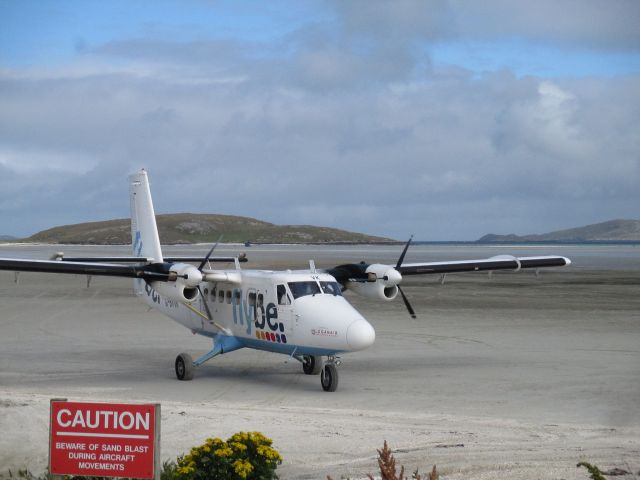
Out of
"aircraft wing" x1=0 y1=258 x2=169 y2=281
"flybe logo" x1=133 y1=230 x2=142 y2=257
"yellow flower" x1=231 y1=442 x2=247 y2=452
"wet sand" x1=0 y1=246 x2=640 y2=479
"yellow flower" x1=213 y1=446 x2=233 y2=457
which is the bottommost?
"yellow flower" x1=213 y1=446 x2=233 y2=457

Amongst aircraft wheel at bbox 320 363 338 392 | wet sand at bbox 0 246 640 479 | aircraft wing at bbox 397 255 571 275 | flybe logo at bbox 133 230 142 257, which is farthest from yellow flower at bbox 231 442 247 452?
flybe logo at bbox 133 230 142 257

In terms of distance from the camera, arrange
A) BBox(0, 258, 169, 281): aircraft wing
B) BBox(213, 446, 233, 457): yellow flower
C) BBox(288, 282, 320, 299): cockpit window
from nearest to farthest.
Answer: BBox(213, 446, 233, 457): yellow flower
BBox(288, 282, 320, 299): cockpit window
BBox(0, 258, 169, 281): aircraft wing

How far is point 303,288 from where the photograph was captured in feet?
55.8

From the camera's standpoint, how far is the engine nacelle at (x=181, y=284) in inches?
709

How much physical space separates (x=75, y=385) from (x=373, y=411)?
6338mm

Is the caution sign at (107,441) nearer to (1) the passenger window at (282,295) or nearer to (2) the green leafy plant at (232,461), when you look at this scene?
(2) the green leafy plant at (232,461)

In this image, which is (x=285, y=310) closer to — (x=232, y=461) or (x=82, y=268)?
(x=82, y=268)

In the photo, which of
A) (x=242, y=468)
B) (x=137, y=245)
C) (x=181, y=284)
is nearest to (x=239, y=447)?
(x=242, y=468)

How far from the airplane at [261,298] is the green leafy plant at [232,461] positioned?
6742 mm

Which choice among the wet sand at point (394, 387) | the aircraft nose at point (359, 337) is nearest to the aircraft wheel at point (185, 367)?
the wet sand at point (394, 387)

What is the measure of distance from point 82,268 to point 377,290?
608 centimetres

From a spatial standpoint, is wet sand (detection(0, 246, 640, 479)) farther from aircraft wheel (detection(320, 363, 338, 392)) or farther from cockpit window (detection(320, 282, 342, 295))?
cockpit window (detection(320, 282, 342, 295))

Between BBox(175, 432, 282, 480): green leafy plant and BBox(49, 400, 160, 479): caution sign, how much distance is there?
123cm

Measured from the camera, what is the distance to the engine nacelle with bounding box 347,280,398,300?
19.3 metres
